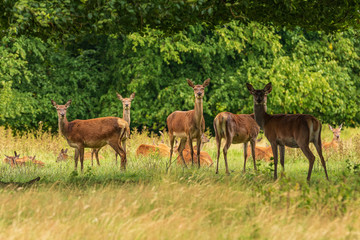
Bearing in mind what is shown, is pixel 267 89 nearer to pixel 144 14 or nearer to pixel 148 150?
pixel 144 14

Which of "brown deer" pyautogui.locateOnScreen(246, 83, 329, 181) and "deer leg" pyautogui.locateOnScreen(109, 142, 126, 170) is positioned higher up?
"brown deer" pyautogui.locateOnScreen(246, 83, 329, 181)

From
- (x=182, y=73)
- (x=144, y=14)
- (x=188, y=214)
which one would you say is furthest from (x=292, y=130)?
(x=182, y=73)

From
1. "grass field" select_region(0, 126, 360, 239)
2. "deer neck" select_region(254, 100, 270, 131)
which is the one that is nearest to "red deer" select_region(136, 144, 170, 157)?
"deer neck" select_region(254, 100, 270, 131)

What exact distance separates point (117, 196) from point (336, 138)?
12.0 metres

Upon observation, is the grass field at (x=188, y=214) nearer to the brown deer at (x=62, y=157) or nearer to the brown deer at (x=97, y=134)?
the brown deer at (x=97, y=134)

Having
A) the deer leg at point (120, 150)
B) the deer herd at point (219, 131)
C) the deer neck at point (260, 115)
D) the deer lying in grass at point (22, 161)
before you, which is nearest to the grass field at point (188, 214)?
the deer herd at point (219, 131)

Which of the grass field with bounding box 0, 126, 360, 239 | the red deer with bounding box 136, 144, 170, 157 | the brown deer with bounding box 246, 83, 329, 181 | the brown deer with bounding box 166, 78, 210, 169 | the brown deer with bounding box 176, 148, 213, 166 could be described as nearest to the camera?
the grass field with bounding box 0, 126, 360, 239

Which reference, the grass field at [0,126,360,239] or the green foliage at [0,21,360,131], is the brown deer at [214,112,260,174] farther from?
the green foliage at [0,21,360,131]

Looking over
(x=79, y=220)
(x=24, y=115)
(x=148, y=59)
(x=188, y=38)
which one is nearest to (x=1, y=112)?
(x=24, y=115)

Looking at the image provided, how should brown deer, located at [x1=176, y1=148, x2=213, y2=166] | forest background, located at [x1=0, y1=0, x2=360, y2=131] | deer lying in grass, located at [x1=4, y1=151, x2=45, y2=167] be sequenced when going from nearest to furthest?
deer lying in grass, located at [x1=4, y1=151, x2=45, y2=167] → brown deer, located at [x1=176, y1=148, x2=213, y2=166] → forest background, located at [x1=0, y1=0, x2=360, y2=131]

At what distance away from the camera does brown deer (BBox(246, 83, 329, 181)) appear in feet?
32.8

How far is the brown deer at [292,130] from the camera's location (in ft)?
32.8

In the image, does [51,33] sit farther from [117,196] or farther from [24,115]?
[24,115]

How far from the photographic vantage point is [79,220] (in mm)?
6125
